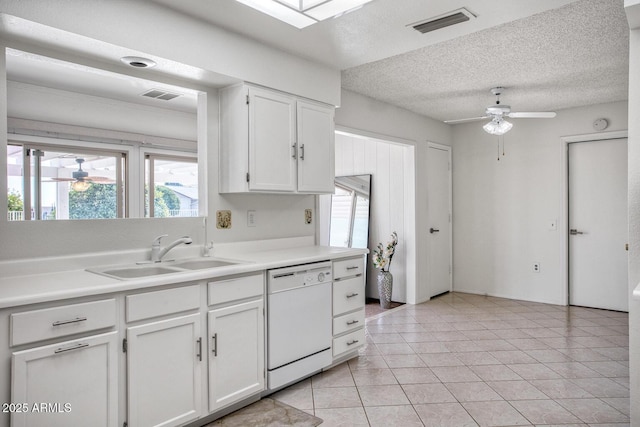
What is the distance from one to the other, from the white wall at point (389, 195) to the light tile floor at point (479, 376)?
0.88 meters

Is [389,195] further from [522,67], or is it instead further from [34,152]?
[34,152]

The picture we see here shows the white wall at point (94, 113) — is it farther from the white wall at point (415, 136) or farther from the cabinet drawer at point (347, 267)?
the white wall at point (415, 136)

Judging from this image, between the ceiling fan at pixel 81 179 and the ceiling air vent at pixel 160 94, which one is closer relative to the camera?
the ceiling fan at pixel 81 179

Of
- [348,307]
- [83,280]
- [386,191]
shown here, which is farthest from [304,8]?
[386,191]

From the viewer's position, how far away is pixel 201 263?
277cm

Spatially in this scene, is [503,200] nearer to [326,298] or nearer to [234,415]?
[326,298]

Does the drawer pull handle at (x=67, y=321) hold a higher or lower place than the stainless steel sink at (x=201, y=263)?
lower

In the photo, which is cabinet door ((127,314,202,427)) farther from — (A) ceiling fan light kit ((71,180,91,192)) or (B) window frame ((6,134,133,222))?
(A) ceiling fan light kit ((71,180,91,192))

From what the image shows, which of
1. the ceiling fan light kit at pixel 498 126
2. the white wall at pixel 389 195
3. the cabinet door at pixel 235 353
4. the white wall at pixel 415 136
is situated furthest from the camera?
the white wall at pixel 389 195

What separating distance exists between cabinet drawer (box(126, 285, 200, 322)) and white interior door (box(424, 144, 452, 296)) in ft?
12.4

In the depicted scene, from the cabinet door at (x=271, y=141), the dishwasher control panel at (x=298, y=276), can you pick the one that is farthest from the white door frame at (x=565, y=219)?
the cabinet door at (x=271, y=141)

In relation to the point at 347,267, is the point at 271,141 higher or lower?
higher

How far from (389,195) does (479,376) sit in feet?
9.19

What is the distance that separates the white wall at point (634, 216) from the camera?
2.05 meters
